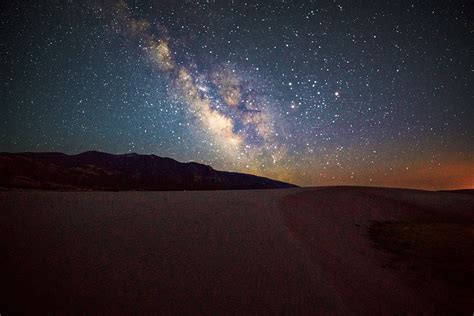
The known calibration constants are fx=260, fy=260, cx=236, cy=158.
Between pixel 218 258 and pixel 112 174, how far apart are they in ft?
296

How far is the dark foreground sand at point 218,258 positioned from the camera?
21.9 ft

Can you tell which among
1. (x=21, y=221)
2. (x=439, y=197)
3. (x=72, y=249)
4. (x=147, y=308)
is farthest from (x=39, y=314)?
(x=439, y=197)

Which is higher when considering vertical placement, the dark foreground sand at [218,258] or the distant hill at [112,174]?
the distant hill at [112,174]

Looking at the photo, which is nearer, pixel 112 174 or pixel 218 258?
pixel 218 258

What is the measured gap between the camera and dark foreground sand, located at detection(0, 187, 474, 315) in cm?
667

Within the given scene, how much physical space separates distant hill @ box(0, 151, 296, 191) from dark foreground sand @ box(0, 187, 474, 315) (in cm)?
5117

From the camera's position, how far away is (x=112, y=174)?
291ft

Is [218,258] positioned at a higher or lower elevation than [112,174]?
lower

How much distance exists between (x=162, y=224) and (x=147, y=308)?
4959 mm

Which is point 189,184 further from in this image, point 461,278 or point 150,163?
point 461,278

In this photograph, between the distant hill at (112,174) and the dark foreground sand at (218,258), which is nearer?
the dark foreground sand at (218,258)

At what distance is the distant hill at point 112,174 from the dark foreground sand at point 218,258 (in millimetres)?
51172

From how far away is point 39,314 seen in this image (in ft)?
18.5

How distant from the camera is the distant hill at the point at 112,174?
63.2 m
